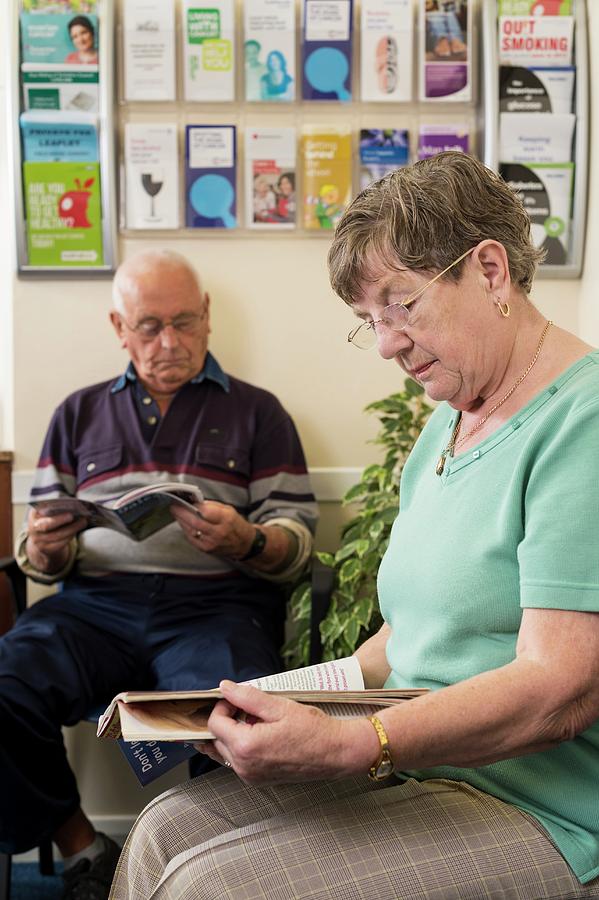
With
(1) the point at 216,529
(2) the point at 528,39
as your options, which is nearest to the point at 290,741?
(1) the point at 216,529

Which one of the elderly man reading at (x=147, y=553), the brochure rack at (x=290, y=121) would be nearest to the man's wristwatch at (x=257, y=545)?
the elderly man reading at (x=147, y=553)

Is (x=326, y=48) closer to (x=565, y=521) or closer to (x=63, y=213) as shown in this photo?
(x=63, y=213)

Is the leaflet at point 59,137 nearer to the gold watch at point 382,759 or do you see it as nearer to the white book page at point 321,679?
the white book page at point 321,679

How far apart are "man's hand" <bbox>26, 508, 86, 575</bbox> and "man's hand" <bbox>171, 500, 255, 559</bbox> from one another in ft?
0.84

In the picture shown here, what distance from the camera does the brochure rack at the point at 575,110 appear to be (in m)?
2.59

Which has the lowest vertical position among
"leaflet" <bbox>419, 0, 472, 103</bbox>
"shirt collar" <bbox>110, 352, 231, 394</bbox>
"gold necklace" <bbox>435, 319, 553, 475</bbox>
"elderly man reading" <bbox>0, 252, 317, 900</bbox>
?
"elderly man reading" <bbox>0, 252, 317, 900</bbox>

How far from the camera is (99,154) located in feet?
8.65

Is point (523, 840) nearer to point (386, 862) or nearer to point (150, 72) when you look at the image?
point (386, 862)

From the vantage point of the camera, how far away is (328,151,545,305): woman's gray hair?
1.20 m

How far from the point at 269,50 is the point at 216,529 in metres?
1.31

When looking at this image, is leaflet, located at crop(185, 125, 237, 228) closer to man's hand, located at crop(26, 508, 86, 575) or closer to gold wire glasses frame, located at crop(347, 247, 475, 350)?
man's hand, located at crop(26, 508, 86, 575)

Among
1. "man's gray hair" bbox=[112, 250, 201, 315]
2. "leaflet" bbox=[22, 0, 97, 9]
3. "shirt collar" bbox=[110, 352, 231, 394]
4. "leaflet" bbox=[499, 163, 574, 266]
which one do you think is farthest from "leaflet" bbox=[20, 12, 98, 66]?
"leaflet" bbox=[499, 163, 574, 266]

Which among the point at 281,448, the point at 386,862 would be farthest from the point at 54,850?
the point at 386,862

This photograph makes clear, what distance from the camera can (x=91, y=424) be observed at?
8.41 feet
